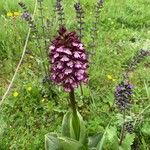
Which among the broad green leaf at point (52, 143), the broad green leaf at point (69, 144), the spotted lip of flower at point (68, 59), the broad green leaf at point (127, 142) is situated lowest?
the broad green leaf at point (127, 142)

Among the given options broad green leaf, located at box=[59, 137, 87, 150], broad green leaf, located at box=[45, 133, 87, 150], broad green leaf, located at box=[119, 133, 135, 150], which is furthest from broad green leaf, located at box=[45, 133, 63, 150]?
broad green leaf, located at box=[119, 133, 135, 150]

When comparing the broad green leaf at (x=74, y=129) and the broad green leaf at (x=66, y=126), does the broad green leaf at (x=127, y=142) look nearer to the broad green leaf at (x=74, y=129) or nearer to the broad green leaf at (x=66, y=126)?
the broad green leaf at (x=74, y=129)

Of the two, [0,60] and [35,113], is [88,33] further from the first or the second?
[35,113]

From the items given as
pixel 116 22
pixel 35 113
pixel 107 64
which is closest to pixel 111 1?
pixel 116 22

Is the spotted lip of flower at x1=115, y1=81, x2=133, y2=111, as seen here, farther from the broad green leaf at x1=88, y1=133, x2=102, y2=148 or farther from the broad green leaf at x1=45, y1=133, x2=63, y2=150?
the broad green leaf at x1=45, y1=133, x2=63, y2=150

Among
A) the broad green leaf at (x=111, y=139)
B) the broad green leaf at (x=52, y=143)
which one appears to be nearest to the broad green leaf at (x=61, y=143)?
the broad green leaf at (x=52, y=143)

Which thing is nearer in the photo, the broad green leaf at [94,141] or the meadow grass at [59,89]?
the broad green leaf at [94,141]
